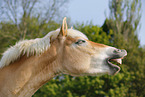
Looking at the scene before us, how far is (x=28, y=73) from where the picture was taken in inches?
83.7

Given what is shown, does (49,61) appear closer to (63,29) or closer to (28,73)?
(28,73)

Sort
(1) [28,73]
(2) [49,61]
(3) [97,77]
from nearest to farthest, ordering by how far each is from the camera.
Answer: (1) [28,73] < (2) [49,61] < (3) [97,77]

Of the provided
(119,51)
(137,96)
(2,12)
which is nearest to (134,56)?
(137,96)

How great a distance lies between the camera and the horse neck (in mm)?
2086

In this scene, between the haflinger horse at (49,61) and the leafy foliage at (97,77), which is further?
the leafy foliage at (97,77)

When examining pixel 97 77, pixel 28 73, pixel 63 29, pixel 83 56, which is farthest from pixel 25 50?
pixel 97 77

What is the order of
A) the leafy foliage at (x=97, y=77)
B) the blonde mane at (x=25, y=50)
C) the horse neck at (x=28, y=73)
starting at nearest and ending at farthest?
the horse neck at (x=28, y=73) → the blonde mane at (x=25, y=50) → the leafy foliage at (x=97, y=77)

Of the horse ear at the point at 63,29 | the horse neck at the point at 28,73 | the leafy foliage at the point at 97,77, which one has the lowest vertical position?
the leafy foliage at the point at 97,77

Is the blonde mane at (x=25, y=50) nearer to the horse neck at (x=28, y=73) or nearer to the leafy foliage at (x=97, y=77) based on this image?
the horse neck at (x=28, y=73)

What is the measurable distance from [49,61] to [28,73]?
12.0 inches

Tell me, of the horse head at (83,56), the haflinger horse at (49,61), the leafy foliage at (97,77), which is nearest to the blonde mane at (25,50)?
the haflinger horse at (49,61)

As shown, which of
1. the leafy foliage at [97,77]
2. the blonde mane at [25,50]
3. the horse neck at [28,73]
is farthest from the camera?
the leafy foliage at [97,77]

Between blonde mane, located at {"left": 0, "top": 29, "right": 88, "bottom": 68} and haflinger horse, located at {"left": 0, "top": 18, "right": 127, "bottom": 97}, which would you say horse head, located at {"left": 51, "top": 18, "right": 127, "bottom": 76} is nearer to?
haflinger horse, located at {"left": 0, "top": 18, "right": 127, "bottom": 97}

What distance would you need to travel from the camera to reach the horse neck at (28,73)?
2086mm
